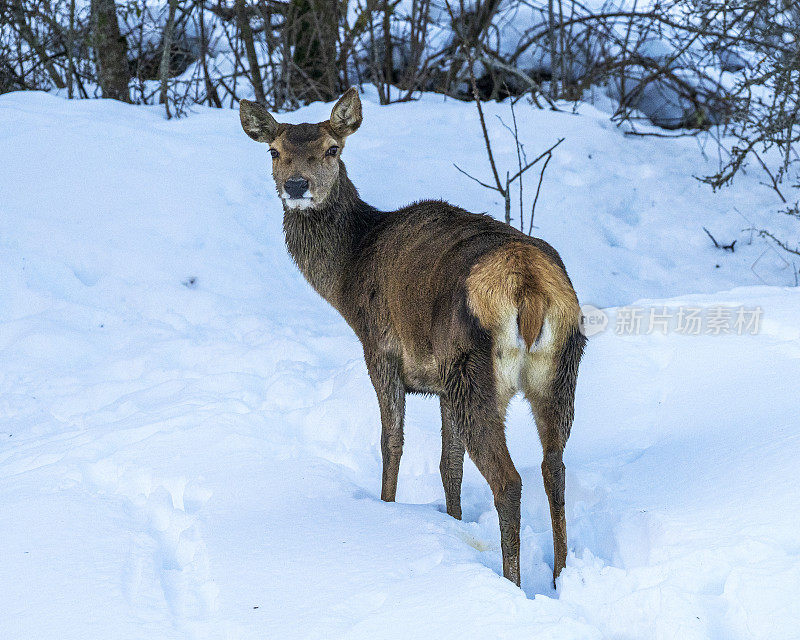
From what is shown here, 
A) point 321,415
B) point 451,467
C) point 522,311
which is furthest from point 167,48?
point 522,311

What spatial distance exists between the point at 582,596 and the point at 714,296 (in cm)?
374

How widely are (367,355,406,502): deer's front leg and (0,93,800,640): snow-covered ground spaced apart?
7.4 inches

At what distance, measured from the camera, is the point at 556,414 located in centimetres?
370

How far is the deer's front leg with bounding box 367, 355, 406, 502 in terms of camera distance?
4.64 meters

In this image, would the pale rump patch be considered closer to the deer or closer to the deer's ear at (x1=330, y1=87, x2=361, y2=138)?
the deer

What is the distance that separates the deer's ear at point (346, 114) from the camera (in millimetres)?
5340

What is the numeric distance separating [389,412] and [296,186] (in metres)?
1.33

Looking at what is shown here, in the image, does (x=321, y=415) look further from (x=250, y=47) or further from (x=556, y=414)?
(x=250, y=47)

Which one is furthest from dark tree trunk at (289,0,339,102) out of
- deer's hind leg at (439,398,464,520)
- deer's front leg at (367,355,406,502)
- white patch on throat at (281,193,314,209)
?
deer's hind leg at (439,398,464,520)

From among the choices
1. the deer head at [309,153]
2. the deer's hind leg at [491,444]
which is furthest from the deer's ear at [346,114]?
the deer's hind leg at [491,444]

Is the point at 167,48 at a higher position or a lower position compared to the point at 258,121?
higher

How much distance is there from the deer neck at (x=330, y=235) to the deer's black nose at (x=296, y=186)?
249mm

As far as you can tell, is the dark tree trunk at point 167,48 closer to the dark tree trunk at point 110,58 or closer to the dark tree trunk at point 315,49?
the dark tree trunk at point 110,58

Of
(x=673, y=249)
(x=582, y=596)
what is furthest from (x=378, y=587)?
(x=673, y=249)
